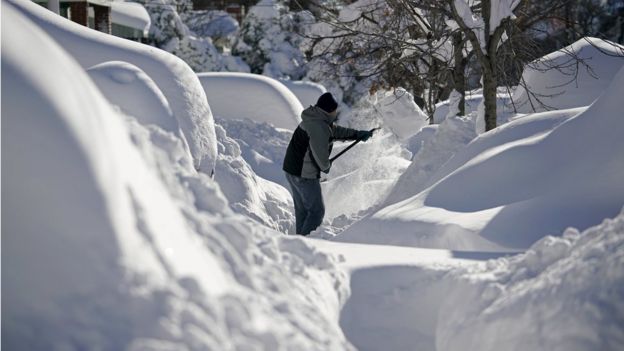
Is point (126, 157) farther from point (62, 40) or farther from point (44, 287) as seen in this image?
point (62, 40)

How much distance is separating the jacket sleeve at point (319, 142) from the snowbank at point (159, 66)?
3.48ft

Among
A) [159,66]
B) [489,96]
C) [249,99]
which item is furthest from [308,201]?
[249,99]

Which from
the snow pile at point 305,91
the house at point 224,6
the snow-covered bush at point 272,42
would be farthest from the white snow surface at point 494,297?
the house at point 224,6

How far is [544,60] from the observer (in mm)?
10055

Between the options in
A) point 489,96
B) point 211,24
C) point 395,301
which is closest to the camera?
point 395,301

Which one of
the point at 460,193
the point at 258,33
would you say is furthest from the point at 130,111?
the point at 258,33

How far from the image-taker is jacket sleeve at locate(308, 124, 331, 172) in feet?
22.1

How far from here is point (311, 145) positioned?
677 centimetres

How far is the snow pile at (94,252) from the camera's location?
2.21 meters

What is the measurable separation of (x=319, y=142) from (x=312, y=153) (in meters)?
0.11

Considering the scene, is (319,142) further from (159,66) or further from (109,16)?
(109,16)

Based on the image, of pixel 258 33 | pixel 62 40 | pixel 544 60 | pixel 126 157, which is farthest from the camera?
pixel 258 33

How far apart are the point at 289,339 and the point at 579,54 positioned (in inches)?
339

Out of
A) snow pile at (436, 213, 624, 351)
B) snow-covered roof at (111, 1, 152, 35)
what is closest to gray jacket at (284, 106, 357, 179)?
snow pile at (436, 213, 624, 351)
